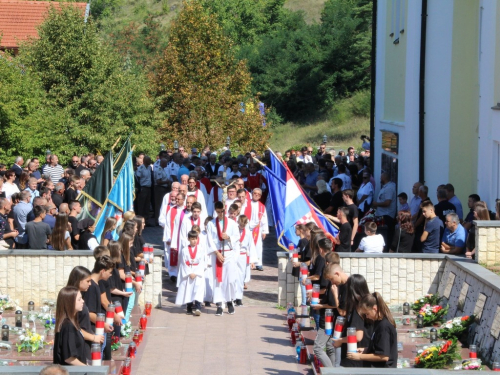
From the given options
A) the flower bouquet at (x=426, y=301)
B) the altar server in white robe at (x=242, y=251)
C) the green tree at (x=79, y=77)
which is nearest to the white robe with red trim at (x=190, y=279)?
the altar server in white robe at (x=242, y=251)

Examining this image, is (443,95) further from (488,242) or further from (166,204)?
(488,242)

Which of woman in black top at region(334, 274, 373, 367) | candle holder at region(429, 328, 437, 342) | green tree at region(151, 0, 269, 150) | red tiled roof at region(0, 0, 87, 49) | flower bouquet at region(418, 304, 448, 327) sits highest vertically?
red tiled roof at region(0, 0, 87, 49)

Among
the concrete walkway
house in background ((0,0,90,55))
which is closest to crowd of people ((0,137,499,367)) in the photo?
the concrete walkway

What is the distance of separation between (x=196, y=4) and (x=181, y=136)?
8.33 metres

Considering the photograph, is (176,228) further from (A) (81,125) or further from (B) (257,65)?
(B) (257,65)

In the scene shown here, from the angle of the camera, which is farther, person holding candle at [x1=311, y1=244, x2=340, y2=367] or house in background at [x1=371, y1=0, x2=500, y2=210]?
house in background at [x1=371, y1=0, x2=500, y2=210]

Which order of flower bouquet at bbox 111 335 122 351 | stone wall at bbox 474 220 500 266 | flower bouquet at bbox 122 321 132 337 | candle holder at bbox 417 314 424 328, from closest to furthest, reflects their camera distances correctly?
1. flower bouquet at bbox 111 335 122 351
2. flower bouquet at bbox 122 321 132 337
3. stone wall at bbox 474 220 500 266
4. candle holder at bbox 417 314 424 328

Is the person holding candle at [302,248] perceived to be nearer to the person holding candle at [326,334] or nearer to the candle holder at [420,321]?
the candle holder at [420,321]

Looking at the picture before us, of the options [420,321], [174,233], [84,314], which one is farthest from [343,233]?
[84,314]

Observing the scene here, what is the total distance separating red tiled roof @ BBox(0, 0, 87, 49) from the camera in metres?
47.8

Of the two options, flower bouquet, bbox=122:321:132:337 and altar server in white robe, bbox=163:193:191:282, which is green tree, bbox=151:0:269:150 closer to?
altar server in white robe, bbox=163:193:191:282

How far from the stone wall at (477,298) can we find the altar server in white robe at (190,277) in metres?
3.92

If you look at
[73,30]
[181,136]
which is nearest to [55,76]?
[73,30]

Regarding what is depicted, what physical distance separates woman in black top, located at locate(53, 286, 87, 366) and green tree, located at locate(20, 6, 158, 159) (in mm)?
21633
